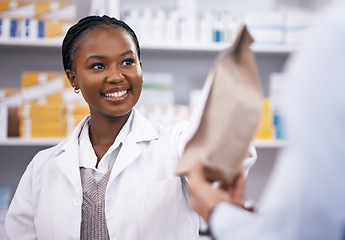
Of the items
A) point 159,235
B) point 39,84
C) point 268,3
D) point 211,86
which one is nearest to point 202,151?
point 211,86

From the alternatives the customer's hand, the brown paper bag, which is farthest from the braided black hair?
the customer's hand

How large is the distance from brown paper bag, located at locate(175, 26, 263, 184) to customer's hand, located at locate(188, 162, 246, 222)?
0.07 feet

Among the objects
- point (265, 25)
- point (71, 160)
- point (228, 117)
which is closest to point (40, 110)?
point (71, 160)

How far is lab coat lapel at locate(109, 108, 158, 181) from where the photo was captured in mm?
1217

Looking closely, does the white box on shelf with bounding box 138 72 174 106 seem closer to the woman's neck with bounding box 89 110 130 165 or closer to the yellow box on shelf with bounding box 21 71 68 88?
the yellow box on shelf with bounding box 21 71 68 88

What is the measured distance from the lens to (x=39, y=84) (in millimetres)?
2346

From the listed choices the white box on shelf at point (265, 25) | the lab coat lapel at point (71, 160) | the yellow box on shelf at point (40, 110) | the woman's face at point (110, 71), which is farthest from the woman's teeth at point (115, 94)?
the white box on shelf at point (265, 25)

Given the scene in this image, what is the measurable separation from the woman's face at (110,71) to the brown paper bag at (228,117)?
49 centimetres

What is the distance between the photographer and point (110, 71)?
4.01 feet

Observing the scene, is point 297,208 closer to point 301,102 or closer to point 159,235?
point 301,102

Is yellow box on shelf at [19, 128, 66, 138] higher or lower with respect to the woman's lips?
lower

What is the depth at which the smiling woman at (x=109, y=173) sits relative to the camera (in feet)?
3.92

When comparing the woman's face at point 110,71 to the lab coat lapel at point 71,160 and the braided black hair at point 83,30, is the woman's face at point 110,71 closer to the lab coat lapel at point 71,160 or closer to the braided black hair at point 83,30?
the braided black hair at point 83,30

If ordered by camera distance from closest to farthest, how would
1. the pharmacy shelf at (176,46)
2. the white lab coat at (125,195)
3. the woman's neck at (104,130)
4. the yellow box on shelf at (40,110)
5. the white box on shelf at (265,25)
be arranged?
the white lab coat at (125,195) → the woman's neck at (104,130) → the yellow box on shelf at (40,110) → the pharmacy shelf at (176,46) → the white box on shelf at (265,25)
